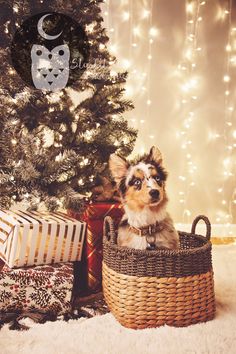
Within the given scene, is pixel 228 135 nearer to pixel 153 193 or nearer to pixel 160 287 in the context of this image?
pixel 153 193

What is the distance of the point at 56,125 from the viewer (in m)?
2.10

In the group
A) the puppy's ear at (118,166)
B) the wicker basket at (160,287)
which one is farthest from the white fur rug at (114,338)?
the puppy's ear at (118,166)

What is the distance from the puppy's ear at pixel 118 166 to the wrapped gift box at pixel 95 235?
0.84 ft

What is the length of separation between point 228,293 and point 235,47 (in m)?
2.34

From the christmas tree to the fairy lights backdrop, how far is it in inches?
44.8

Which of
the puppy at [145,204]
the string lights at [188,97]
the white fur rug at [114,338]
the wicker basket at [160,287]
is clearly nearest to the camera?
the white fur rug at [114,338]

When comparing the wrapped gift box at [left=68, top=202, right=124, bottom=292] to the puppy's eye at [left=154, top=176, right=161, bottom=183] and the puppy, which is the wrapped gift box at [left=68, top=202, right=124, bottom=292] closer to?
the puppy

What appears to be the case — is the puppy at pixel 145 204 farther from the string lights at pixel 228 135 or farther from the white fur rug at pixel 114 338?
the string lights at pixel 228 135

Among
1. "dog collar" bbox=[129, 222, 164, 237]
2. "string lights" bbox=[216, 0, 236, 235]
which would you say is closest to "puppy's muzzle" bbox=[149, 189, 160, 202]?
"dog collar" bbox=[129, 222, 164, 237]

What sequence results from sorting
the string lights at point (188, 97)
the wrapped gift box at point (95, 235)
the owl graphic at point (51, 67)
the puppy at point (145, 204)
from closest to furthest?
the puppy at point (145, 204)
the wrapped gift box at point (95, 235)
the owl graphic at point (51, 67)
the string lights at point (188, 97)

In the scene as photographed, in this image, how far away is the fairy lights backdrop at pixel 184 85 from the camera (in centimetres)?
338

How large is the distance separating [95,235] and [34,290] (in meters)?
0.39

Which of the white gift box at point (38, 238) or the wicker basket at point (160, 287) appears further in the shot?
the white gift box at point (38, 238)

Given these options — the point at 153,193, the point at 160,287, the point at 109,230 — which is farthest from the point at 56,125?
the point at 160,287
